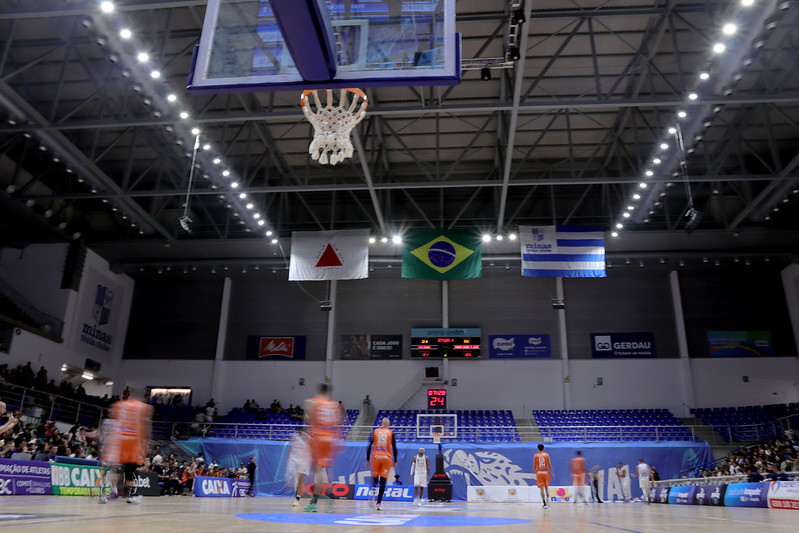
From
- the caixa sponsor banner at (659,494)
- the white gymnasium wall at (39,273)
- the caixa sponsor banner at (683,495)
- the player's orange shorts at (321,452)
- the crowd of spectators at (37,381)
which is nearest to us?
the player's orange shorts at (321,452)

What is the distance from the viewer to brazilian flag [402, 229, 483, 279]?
22797 mm

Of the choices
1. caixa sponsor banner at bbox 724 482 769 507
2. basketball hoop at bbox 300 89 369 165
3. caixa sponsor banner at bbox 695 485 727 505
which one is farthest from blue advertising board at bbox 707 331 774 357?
basketball hoop at bbox 300 89 369 165

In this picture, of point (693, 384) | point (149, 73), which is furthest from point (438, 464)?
point (693, 384)

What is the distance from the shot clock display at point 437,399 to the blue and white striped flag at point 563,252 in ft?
34.4

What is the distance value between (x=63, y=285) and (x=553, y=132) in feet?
73.8

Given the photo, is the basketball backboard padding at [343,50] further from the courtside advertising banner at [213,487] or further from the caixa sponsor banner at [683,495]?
the caixa sponsor banner at [683,495]

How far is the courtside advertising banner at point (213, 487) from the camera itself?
19.2 meters

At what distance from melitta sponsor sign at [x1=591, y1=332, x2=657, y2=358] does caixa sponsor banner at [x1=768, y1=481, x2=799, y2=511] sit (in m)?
16.8

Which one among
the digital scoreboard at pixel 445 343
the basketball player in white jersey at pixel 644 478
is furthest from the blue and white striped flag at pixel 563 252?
the digital scoreboard at pixel 445 343

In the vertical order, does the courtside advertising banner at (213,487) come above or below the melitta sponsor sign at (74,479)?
below

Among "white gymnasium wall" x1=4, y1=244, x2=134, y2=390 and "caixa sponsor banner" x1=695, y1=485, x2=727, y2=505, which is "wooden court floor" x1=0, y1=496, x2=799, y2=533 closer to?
"caixa sponsor banner" x1=695, y1=485, x2=727, y2=505

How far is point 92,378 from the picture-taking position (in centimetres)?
3083

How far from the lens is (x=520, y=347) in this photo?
30625 mm

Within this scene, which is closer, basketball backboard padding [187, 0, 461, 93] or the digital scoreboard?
basketball backboard padding [187, 0, 461, 93]
